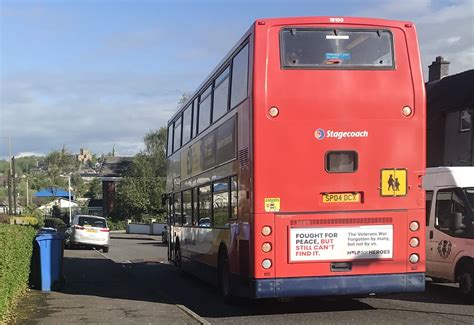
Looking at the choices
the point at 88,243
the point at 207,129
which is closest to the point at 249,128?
the point at 207,129

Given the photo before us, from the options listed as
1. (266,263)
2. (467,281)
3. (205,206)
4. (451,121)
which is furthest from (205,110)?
(451,121)

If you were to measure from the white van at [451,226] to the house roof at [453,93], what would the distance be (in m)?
16.8

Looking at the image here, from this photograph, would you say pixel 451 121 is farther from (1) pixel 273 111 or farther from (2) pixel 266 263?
(2) pixel 266 263

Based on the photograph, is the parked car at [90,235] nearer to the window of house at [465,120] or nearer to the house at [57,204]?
the window of house at [465,120]

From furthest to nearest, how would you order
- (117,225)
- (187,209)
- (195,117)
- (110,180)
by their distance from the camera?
(110,180), (117,225), (187,209), (195,117)

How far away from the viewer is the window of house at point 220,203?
33.5 feet

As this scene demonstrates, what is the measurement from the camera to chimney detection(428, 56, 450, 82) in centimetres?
3453

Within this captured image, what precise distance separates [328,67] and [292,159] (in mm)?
1535

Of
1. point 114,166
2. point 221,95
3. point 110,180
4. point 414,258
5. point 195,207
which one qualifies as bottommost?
point 414,258

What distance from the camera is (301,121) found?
862cm

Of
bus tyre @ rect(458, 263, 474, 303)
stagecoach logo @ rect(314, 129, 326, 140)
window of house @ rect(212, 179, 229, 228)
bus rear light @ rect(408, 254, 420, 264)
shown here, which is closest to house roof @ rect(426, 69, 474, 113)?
bus tyre @ rect(458, 263, 474, 303)

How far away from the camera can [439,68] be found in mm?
34625

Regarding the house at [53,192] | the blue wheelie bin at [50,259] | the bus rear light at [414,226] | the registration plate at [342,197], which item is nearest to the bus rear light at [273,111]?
the registration plate at [342,197]

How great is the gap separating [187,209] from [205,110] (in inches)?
136
